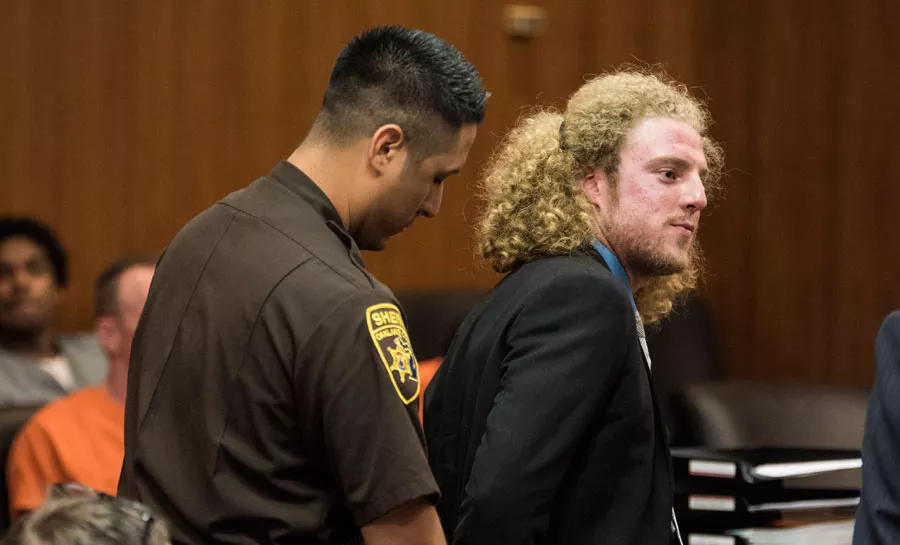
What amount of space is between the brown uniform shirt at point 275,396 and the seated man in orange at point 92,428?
37.9 inches

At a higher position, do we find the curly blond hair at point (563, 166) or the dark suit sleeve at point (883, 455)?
the curly blond hair at point (563, 166)

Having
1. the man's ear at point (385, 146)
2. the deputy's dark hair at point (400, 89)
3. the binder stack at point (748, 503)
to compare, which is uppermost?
the deputy's dark hair at point (400, 89)

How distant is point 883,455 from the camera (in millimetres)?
1645

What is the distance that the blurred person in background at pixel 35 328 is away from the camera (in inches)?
146

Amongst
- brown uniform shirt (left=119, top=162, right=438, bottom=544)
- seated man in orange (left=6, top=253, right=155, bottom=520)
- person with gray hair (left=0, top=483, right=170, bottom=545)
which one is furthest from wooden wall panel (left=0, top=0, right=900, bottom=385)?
person with gray hair (left=0, top=483, right=170, bottom=545)

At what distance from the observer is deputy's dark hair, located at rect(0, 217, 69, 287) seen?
3.89m

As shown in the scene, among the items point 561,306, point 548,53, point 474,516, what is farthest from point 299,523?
point 548,53

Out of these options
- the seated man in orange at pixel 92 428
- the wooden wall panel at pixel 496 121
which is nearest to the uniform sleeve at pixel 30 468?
the seated man in orange at pixel 92 428

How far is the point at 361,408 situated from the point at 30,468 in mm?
1483

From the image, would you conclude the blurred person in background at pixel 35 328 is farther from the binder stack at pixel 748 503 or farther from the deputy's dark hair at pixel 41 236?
the binder stack at pixel 748 503

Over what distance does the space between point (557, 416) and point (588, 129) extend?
1.98 ft

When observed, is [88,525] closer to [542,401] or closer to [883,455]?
[542,401]

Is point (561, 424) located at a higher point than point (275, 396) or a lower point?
lower

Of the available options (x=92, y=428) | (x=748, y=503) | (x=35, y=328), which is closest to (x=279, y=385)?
(x=748, y=503)
